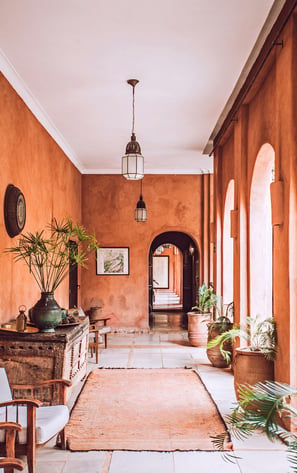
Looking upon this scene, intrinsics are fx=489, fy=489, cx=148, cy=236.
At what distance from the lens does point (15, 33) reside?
5102mm

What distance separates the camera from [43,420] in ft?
12.8

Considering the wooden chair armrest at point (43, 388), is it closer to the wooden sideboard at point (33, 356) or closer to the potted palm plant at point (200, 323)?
the wooden sideboard at point (33, 356)

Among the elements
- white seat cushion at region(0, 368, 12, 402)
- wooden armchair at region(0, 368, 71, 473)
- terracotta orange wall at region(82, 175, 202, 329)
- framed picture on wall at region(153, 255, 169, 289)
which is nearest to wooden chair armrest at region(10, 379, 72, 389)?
wooden armchair at region(0, 368, 71, 473)

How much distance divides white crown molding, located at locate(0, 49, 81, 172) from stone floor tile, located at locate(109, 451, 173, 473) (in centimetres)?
444

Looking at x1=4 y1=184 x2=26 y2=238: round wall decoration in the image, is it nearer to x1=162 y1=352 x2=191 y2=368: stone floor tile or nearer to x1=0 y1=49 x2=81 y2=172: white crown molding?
x1=0 y1=49 x2=81 y2=172: white crown molding

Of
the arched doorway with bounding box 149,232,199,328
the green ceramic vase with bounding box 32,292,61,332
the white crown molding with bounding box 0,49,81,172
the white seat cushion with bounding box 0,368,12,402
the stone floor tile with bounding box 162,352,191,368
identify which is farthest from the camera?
the arched doorway with bounding box 149,232,199,328

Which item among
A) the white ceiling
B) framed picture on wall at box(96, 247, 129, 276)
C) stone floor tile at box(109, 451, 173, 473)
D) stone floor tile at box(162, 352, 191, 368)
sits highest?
the white ceiling

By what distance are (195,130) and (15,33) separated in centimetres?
449

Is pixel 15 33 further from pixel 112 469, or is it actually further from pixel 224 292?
pixel 224 292

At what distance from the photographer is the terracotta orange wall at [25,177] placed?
19.4 feet

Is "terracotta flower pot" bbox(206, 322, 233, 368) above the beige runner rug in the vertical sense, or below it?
above

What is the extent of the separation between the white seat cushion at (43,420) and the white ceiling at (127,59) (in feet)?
11.9

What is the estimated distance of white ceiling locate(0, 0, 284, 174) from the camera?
4699 millimetres

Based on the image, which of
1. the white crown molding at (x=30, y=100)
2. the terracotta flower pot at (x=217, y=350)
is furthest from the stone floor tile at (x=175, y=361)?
the white crown molding at (x=30, y=100)
